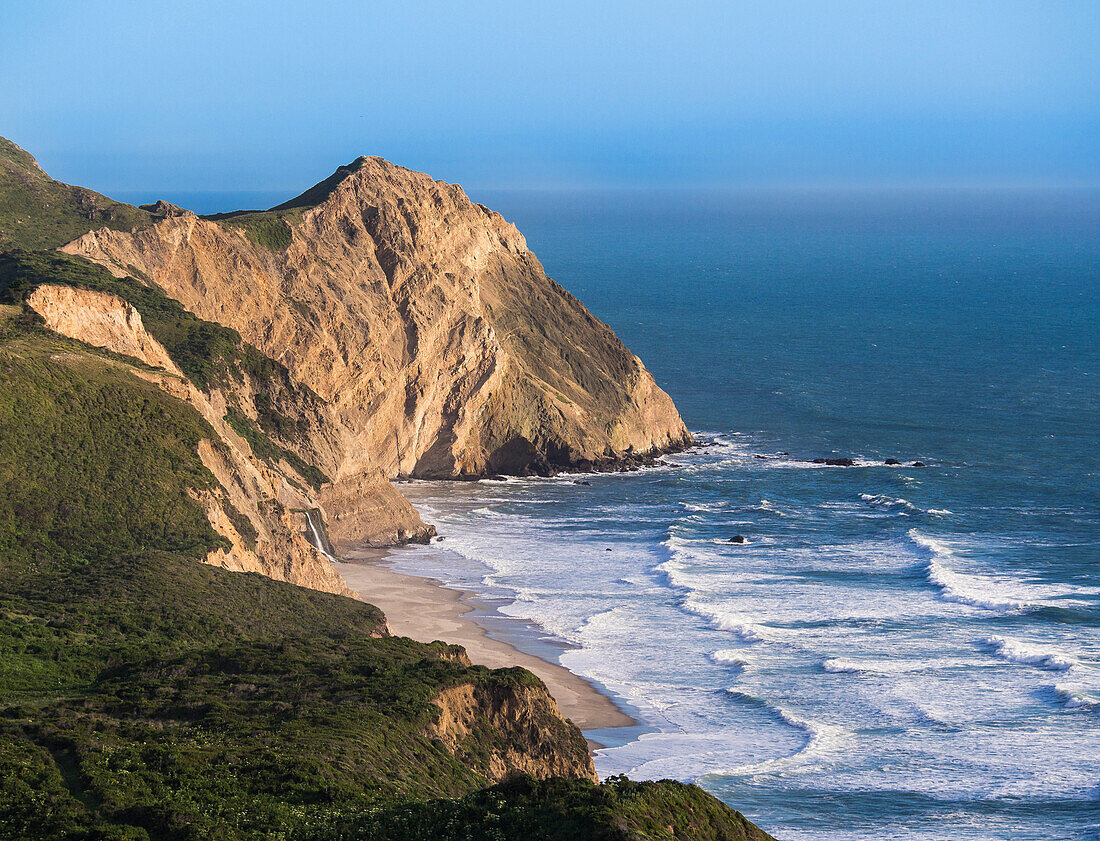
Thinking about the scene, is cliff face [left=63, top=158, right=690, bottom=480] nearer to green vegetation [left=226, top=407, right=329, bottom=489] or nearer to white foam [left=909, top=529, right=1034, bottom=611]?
green vegetation [left=226, top=407, right=329, bottom=489]

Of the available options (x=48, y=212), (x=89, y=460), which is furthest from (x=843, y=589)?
(x=48, y=212)

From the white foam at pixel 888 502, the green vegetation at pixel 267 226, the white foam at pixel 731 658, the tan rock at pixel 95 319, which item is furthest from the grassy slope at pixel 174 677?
the white foam at pixel 888 502

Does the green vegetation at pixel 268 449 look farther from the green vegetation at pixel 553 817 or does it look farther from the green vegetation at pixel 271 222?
the green vegetation at pixel 553 817

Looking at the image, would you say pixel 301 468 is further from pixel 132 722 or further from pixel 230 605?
pixel 132 722

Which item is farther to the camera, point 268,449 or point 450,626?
point 268,449

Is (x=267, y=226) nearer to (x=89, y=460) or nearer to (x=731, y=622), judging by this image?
(x=89, y=460)

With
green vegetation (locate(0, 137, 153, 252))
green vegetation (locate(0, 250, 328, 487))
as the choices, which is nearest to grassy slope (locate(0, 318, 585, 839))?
green vegetation (locate(0, 250, 328, 487))
